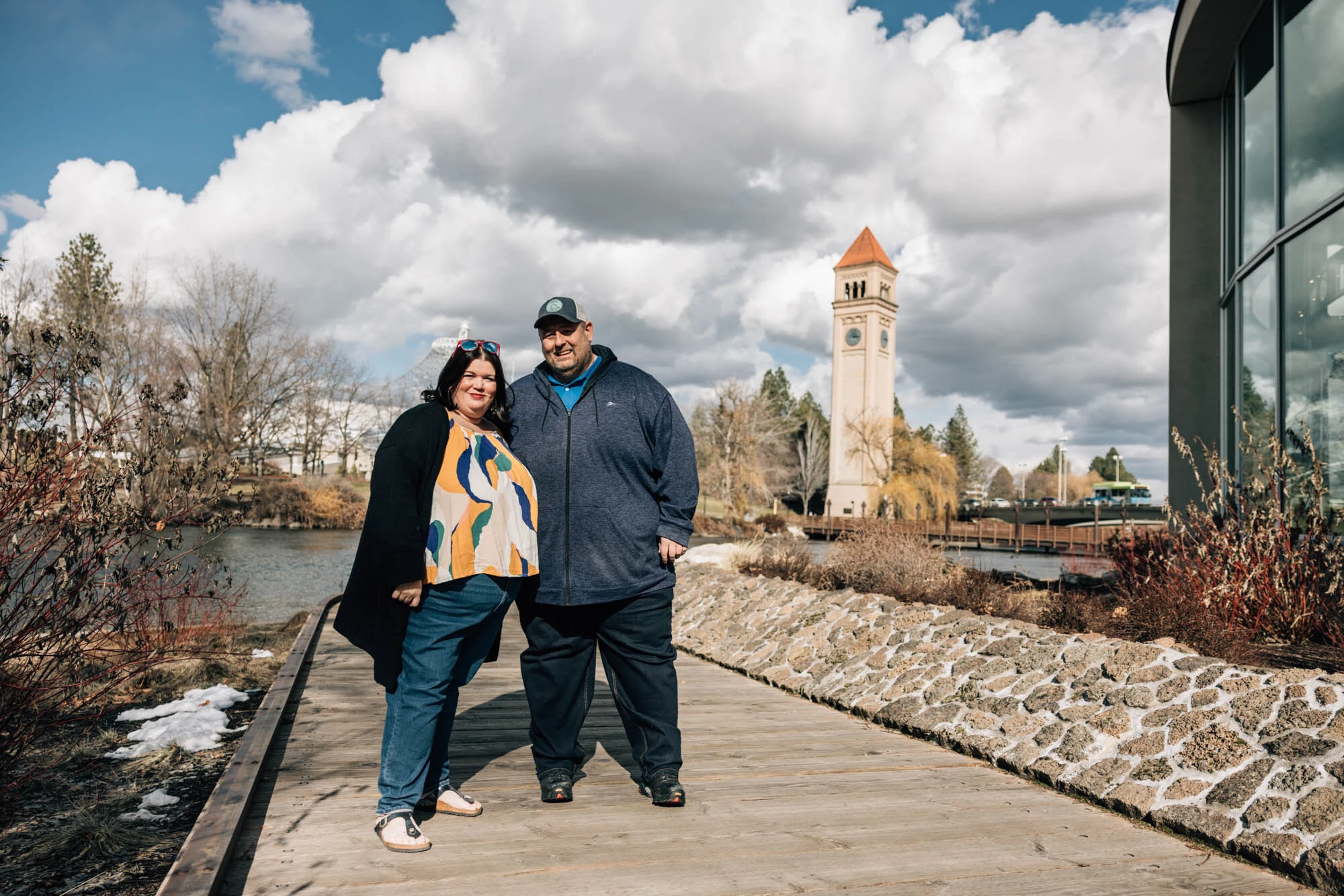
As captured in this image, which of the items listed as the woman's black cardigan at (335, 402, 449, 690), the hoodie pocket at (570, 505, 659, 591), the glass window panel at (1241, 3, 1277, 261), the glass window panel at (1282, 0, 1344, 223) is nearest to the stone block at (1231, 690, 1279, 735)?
the hoodie pocket at (570, 505, 659, 591)

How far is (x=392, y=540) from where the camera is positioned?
9.75ft

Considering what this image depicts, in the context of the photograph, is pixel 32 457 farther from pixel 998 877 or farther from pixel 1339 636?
pixel 1339 636

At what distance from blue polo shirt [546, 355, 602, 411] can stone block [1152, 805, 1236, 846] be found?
2.83 metres

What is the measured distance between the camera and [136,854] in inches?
142

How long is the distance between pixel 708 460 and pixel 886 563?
4744 cm

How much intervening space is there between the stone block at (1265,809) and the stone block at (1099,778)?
55 centimetres

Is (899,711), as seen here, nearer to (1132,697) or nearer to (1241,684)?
(1132,697)

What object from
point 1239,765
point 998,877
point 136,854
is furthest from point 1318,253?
point 136,854

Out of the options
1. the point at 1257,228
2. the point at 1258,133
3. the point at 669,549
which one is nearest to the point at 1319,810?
the point at 669,549

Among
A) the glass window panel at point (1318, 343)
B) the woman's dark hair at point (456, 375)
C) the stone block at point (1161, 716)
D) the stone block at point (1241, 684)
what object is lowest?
the stone block at point (1161, 716)

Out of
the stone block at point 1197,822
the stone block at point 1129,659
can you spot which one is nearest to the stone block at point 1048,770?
the stone block at point 1197,822

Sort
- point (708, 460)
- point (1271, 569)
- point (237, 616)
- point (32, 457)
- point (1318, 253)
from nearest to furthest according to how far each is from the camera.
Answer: point (32, 457)
point (1271, 569)
point (1318, 253)
point (237, 616)
point (708, 460)

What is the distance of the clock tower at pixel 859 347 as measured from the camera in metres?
69.8

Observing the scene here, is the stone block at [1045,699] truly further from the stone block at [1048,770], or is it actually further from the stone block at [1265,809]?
the stone block at [1265,809]
